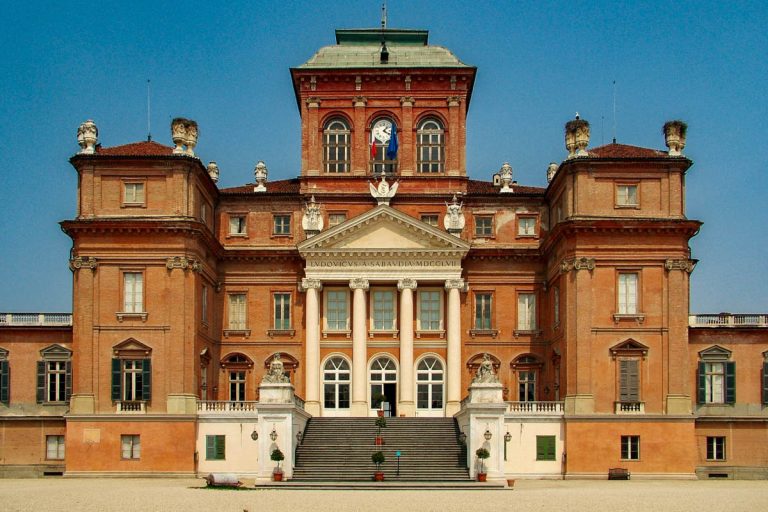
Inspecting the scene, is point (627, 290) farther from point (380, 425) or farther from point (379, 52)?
point (379, 52)

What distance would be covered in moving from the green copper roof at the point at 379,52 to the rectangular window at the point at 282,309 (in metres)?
12.2

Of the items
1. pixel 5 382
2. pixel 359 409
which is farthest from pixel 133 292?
pixel 359 409

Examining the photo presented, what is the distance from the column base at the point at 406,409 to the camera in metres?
56.8

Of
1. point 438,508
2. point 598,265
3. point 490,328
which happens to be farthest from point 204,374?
point 438,508

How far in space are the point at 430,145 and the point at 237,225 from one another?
35.7ft

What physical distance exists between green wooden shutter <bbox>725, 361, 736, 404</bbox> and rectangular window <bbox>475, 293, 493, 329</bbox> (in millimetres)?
11690

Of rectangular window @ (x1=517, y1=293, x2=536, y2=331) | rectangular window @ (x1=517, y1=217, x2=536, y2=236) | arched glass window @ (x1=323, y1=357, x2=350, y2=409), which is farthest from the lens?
rectangular window @ (x1=517, y1=217, x2=536, y2=236)

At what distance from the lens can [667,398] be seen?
5244cm

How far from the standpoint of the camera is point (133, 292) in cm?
5369

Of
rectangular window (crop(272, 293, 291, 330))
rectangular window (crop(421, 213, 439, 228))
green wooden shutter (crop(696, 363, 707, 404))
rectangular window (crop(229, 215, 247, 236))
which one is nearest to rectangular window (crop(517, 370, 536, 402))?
green wooden shutter (crop(696, 363, 707, 404))

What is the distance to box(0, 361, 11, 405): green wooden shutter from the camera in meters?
56.2

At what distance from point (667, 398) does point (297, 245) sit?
19.1 meters

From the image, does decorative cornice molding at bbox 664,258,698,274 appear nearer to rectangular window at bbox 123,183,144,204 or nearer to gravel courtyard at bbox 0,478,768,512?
gravel courtyard at bbox 0,478,768,512

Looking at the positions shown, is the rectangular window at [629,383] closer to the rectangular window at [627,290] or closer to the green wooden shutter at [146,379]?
the rectangular window at [627,290]
